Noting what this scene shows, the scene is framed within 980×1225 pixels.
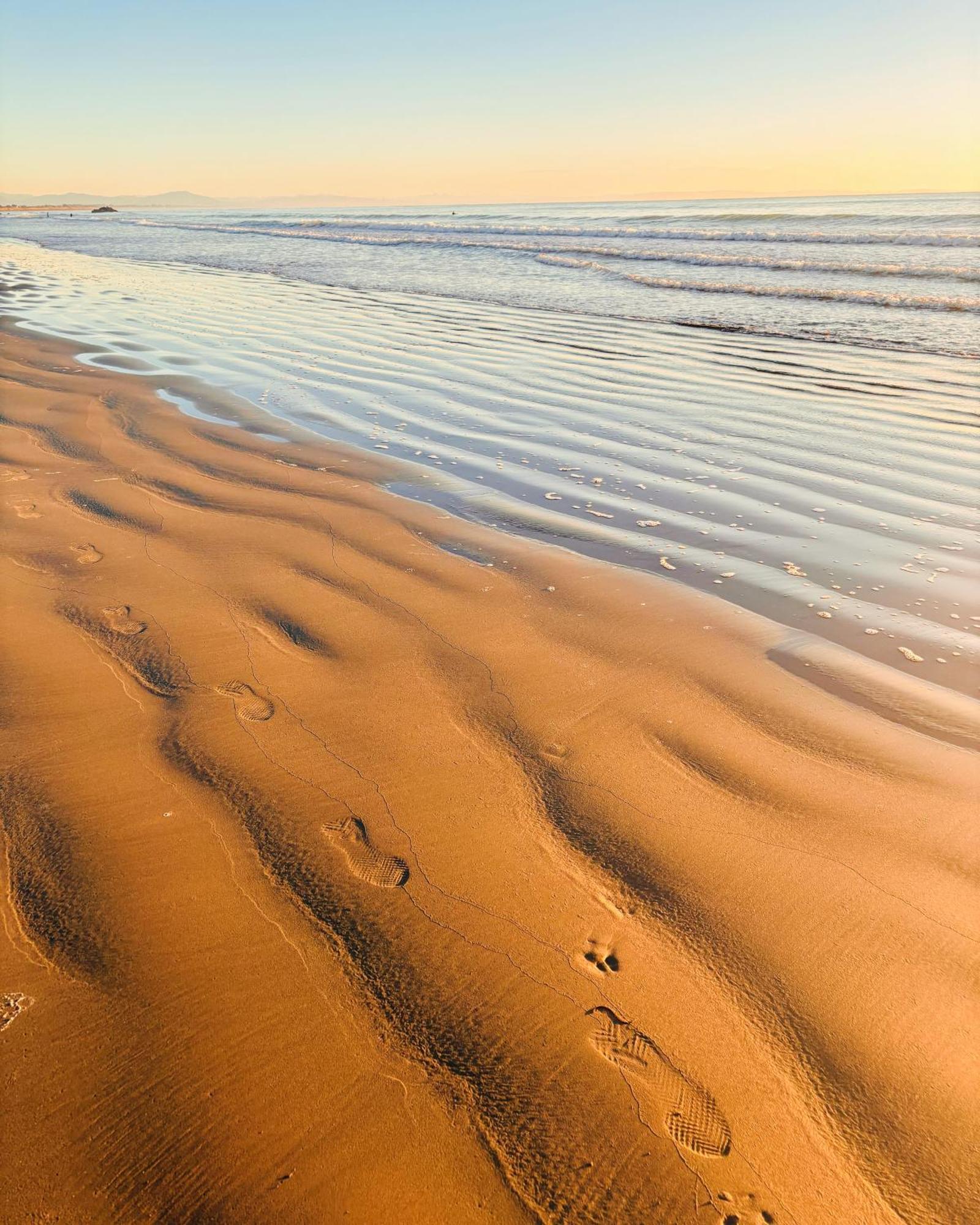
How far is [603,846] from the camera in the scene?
7.23ft

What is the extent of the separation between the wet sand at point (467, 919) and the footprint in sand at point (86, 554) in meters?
0.28

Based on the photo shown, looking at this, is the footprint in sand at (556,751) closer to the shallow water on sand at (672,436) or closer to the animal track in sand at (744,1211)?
the animal track in sand at (744,1211)

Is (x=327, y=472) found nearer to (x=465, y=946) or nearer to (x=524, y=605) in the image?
(x=524, y=605)

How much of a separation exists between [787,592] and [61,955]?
3251 mm

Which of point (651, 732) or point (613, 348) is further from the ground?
point (613, 348)

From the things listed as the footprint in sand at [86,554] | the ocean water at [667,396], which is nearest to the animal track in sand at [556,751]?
the ocean water at [667,396]

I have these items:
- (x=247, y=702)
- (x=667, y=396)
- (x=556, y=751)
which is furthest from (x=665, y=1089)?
(x=667, y=396)

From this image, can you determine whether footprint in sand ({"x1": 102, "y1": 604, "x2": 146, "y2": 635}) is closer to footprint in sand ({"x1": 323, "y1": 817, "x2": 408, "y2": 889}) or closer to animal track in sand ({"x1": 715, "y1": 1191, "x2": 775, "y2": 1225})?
footprint in sand ({"x1": 323, "y1": 817, "x2": 408, "y2": 889})

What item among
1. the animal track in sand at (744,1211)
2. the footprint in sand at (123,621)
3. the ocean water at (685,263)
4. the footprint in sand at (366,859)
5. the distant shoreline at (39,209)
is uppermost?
the distant shoreline at (39,209)

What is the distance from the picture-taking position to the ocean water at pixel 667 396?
4035 millimetres

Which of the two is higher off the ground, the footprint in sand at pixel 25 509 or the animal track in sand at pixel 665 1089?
the footprint in sand at pixel 25 509

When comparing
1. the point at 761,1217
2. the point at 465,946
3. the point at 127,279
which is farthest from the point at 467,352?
the point at 127,279

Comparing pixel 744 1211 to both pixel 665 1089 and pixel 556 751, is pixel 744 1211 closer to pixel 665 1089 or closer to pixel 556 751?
pixel 665 1089

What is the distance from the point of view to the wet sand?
146cm
